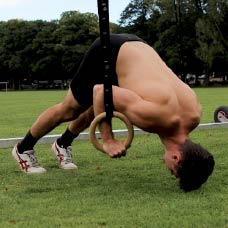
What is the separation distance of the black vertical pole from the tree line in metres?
55.9

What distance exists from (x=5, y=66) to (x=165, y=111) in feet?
282

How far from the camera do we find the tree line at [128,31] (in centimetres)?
6700

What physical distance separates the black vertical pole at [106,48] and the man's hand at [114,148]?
268 millimetres

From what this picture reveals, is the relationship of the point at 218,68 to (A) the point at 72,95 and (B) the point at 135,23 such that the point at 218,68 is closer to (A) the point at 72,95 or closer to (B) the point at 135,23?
(B) the point at 135,23

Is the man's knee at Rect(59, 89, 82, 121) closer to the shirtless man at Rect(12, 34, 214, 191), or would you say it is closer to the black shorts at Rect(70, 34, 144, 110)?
the black shorts at Rect(70, 34, 144, 110)

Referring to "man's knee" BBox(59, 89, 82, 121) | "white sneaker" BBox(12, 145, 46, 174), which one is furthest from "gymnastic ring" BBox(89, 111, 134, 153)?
"white sneaker" BBox(12, 145, 46, 174)

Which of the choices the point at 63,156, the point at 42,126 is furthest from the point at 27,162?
the point at 63,156

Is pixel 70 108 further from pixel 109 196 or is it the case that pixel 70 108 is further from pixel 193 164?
pixel 193 164

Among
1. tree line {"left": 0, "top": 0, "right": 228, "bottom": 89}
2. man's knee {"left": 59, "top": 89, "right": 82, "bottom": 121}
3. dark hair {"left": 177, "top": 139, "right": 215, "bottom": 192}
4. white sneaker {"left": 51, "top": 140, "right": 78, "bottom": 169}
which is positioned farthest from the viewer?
tree line {"left": 0, "top": 0, "right": 228, "bottom": 89}

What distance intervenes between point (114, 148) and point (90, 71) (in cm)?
127

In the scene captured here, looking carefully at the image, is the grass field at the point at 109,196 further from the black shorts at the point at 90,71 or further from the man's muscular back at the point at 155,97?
the black shorts at the point at 90,71

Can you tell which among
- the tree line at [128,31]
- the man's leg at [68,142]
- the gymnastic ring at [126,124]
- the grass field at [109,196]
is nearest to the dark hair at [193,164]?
the grass field at [109,196]

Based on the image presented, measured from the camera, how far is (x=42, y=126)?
291 inches

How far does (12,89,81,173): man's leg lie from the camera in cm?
721
